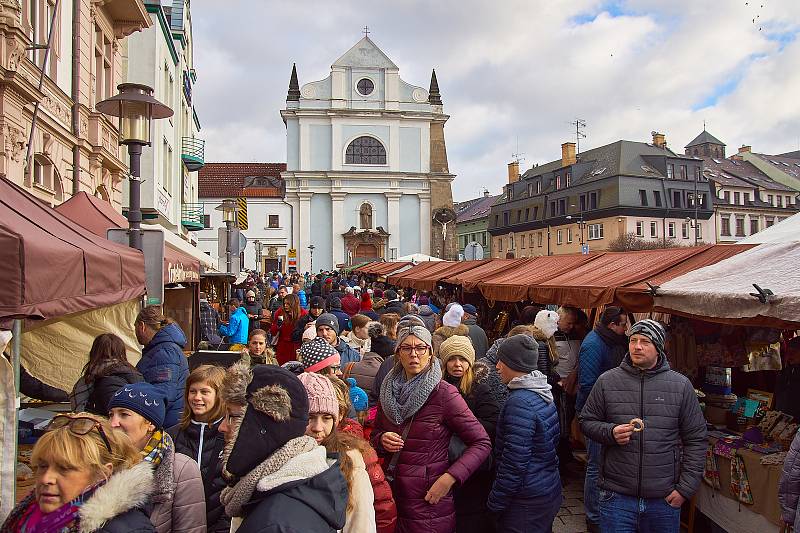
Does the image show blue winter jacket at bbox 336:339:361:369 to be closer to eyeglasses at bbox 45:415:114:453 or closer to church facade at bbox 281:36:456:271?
eyeglasses at bbox 45:415:114:453

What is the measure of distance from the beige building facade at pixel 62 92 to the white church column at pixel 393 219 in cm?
3732

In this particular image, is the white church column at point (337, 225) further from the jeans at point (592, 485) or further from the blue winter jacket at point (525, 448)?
the blue winter jacket at point (525, 448)

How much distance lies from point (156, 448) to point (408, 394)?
1.46 metres

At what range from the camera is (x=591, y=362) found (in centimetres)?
555

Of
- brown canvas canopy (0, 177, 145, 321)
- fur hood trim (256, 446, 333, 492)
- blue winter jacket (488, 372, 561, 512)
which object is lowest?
blue winter jacket (488, 372, 561, 512)

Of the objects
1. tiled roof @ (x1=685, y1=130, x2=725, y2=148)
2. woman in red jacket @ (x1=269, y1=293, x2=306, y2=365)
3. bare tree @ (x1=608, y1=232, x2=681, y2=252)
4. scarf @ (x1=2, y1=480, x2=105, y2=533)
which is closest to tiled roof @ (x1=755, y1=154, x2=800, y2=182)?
tiled roof @ (x1=685, y1=130, x2=725, y2=148)

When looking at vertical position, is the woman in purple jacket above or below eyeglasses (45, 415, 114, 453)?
below

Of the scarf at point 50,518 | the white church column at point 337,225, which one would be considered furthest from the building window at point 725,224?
the scarf at point 50,518

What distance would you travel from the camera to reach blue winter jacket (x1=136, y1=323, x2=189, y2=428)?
458 cm

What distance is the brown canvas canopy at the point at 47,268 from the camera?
2.50m

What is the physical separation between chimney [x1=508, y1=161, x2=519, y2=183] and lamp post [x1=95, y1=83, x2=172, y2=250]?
5852 cm

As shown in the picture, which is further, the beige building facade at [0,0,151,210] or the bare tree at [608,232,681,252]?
the bare tree at [608,232,681,252]

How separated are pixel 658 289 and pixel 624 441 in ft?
8.04

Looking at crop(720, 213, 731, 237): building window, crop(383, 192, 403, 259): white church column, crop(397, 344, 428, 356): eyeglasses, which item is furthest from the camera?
crop(720, 213, 731, 237): building window
